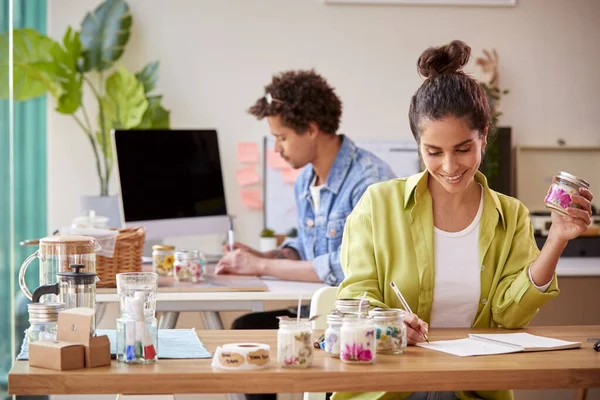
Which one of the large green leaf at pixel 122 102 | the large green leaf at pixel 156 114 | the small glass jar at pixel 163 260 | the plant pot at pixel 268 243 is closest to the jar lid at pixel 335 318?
the small glass jar at pixel 163 260

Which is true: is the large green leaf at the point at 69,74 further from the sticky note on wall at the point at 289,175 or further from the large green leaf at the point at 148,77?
the sticky note on wall at the point at 289,175

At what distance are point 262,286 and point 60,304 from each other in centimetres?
134

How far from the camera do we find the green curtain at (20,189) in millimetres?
3805

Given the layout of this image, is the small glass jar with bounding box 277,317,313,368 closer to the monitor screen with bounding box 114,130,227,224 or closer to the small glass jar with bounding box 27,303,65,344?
the small glass jar with bounding box 27,303,65,344

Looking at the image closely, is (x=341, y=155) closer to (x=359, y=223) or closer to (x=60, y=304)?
(x=359, y=223)

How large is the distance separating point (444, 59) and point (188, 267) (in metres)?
1.35

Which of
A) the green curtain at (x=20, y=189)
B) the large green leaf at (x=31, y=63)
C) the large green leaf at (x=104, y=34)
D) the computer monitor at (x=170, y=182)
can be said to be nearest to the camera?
the computer monitor at (x=170, y=182)

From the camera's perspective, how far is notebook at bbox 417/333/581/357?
66.9 inches

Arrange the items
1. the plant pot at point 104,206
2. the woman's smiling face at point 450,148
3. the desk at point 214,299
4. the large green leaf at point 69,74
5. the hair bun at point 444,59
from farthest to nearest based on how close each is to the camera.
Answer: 1. the large green leaf at point 69,74
2. the plant pot at point 104,206
3. the desk at point 214,299
4. the hair bun at point 444,59
5. the woman's smiling face at point 450,148

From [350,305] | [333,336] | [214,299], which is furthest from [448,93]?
[214,299]

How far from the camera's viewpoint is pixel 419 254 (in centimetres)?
205

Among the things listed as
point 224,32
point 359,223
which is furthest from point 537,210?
point 359,223

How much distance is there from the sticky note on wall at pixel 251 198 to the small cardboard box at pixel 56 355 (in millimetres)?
3344

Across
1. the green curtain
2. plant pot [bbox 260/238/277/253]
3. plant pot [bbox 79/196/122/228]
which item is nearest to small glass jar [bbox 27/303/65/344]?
the green curtain
